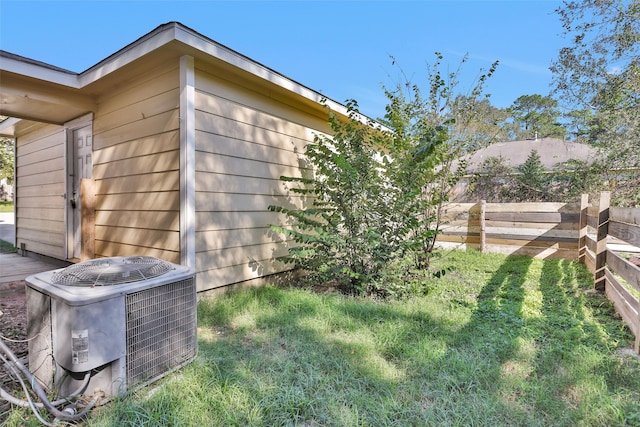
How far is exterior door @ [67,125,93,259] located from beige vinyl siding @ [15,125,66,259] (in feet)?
0.80

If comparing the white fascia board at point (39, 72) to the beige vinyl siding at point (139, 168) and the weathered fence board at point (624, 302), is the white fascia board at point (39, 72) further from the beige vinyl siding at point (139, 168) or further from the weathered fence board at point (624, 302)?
the weathered fence board at point (624, 302)

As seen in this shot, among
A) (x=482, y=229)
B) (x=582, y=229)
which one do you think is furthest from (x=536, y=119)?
(x=582, y=229)

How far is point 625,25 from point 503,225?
4.64m

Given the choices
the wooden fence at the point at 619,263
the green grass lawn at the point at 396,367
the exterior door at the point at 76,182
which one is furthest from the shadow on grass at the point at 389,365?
the exterior door at the point at 76,182

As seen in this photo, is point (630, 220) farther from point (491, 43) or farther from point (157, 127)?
point (491, 43)

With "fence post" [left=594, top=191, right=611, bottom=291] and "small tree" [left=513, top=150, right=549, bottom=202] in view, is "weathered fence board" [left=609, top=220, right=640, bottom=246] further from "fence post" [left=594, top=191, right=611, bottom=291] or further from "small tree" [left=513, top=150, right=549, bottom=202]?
"small tree" [left=513, top=150, right=549, bottom=202]

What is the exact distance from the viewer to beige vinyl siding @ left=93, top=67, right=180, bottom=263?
312cm

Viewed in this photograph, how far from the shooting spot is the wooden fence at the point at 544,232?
145 inches

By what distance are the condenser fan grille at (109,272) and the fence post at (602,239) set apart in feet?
15.0

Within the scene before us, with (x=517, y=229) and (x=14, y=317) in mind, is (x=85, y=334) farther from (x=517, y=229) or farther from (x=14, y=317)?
(x=517, y=229)

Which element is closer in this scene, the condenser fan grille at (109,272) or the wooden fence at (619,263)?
the condenser fan grille at (109,272)

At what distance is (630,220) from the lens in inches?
111

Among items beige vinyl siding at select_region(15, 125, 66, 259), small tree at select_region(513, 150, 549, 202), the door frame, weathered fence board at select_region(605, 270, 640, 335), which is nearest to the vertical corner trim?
the door frame

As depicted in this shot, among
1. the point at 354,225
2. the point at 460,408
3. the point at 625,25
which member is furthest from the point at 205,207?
the point at 625,25
